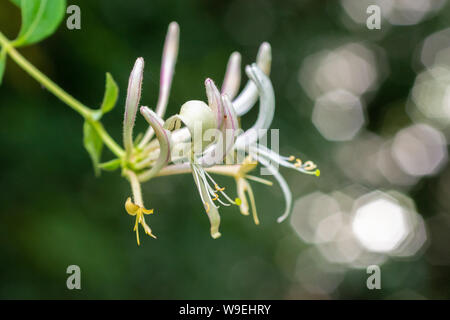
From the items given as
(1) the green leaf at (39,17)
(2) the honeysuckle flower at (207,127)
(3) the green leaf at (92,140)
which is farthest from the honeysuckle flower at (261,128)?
(1) the green leaf at (39,17)

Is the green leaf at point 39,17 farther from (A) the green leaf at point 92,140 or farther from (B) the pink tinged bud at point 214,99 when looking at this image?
(B) the pink tinged bud at point 214,99

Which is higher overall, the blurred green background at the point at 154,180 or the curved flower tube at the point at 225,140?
the blurred green background at the point at 154,180

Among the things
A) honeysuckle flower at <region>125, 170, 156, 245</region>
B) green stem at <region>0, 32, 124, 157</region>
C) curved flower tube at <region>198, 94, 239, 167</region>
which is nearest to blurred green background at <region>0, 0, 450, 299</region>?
green stem at <region>0, 32, 124, 157</region>

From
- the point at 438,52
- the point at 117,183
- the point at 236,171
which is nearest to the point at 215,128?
the point at 236,171

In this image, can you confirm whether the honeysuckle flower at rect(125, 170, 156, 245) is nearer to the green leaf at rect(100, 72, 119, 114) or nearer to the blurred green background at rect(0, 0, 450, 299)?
the green leaf at rect(100, 72, 119, 114)

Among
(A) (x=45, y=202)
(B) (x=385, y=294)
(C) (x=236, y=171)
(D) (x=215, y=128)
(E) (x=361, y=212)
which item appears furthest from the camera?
(E) (x=361, y=212)

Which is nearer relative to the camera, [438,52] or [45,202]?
[45,202]
